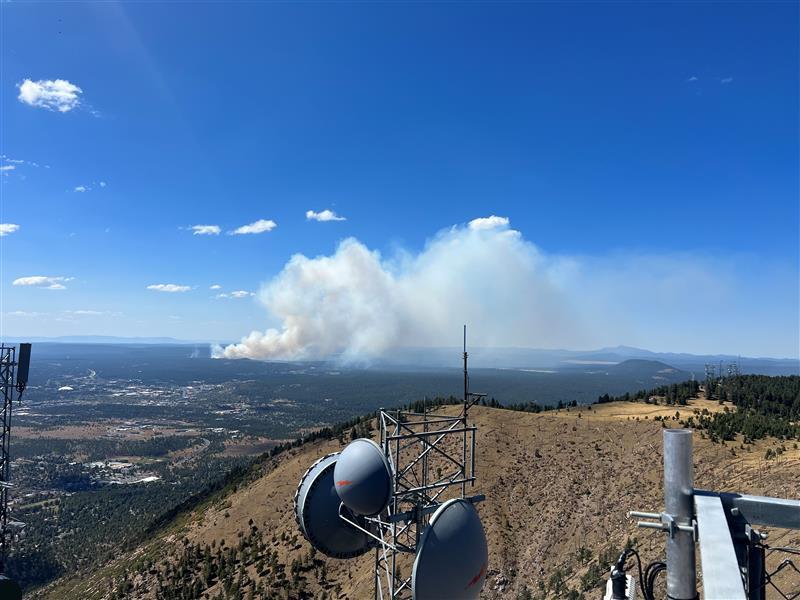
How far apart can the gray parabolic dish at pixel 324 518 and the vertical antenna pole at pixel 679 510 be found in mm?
11907

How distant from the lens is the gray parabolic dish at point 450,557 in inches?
435

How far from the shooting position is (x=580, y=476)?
31656 mm

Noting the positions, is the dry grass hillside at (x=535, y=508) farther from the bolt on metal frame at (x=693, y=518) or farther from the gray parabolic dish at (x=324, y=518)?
the bolt on metal frame at (x=693, y=518)

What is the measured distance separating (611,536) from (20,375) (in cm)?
2799

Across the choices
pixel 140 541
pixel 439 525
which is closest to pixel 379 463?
pixel 439 525

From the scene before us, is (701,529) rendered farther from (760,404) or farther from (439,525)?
(760,404)

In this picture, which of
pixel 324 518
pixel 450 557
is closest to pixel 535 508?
pixel 324 518

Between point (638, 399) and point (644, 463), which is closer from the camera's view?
point (644, 463)

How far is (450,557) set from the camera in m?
11.3

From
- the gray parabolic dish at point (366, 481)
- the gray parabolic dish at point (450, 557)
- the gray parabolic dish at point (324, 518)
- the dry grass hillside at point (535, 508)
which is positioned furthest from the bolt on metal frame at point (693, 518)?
the dry grass hillside at point (535, 508)

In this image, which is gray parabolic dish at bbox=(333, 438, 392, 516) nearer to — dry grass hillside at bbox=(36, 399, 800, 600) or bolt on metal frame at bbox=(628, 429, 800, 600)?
bolt on metal frame at bbox=(628, 429, 800, 600)

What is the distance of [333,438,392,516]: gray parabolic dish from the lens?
1234cm

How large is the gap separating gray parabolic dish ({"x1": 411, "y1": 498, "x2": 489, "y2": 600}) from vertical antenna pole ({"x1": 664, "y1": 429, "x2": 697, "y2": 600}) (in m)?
6.86

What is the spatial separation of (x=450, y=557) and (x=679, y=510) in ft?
24.2
